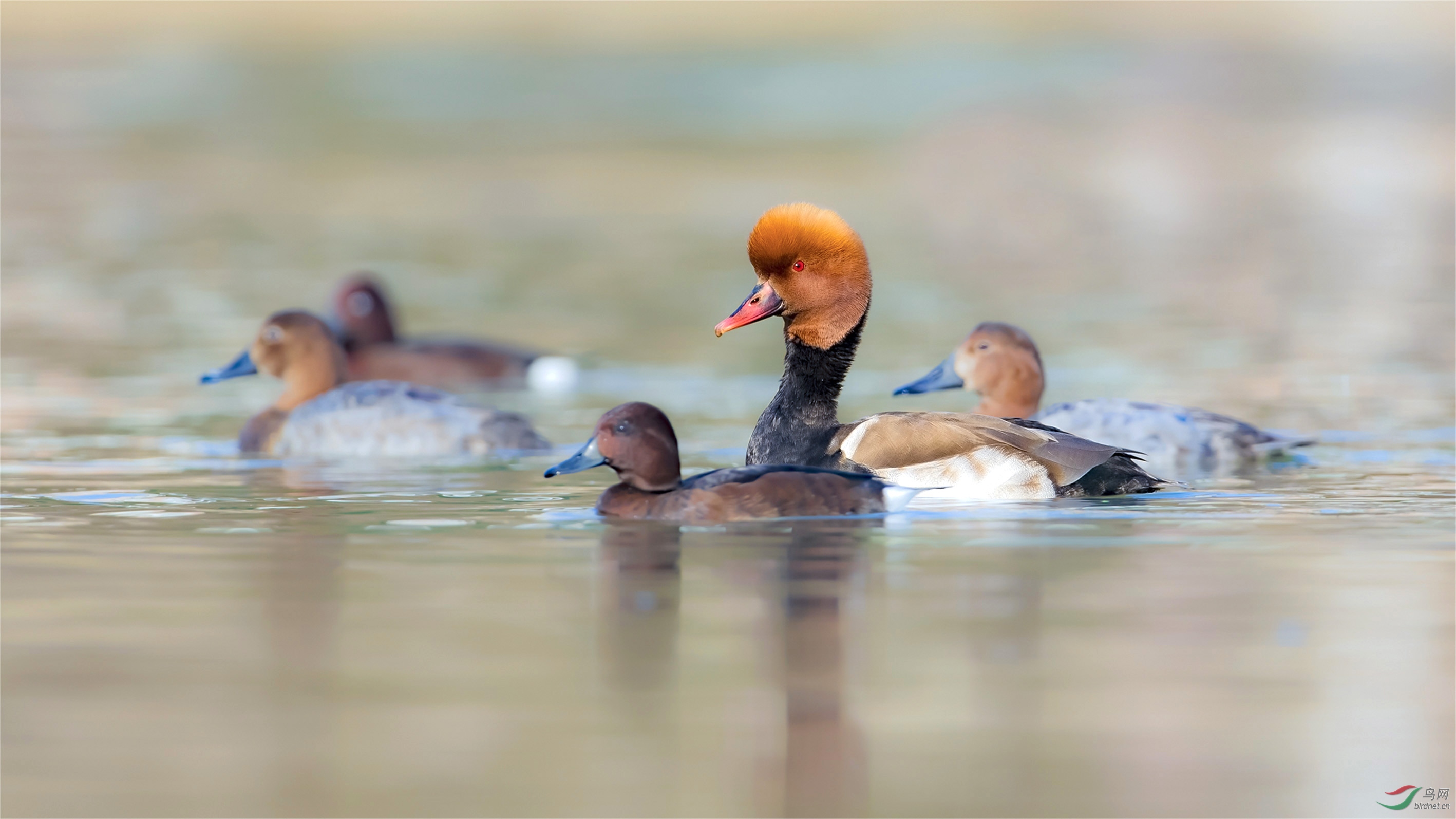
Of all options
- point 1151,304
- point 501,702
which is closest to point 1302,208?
point 1151,304

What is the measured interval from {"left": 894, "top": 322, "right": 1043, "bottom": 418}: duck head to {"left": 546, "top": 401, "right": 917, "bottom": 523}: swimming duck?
2442 millimetres

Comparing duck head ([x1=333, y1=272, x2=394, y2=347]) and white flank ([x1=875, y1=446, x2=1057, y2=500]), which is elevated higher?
duck head ([x1=333, y1=272, x2=394, y2=347])

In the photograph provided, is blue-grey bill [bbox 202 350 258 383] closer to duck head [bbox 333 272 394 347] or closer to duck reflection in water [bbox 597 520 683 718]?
duck head [bbox 333 272 394 347]

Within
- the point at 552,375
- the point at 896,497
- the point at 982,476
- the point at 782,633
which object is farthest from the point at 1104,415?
the point at 552,375

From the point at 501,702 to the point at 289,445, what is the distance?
6017 mm

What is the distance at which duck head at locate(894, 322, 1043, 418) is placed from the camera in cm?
1096

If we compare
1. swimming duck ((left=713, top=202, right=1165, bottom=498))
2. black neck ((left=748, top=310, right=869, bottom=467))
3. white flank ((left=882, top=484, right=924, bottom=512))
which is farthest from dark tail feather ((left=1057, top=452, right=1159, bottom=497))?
black neck ((left=748, top=310, right=869, bottom=467))

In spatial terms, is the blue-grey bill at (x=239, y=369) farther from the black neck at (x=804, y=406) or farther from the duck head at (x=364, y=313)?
the black neck at (x=804, y=406)

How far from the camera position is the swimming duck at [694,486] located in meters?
8.34

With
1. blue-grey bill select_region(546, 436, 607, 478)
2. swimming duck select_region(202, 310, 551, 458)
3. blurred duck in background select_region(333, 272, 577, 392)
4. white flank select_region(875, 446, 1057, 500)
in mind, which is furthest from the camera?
blurred duck in background select_region(333, 272, 577, 392)

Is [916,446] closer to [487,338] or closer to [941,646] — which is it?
[941,646]

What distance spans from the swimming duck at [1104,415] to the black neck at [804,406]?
4.91 ft

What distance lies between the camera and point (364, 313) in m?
15.6

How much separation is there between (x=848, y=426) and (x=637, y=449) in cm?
113
